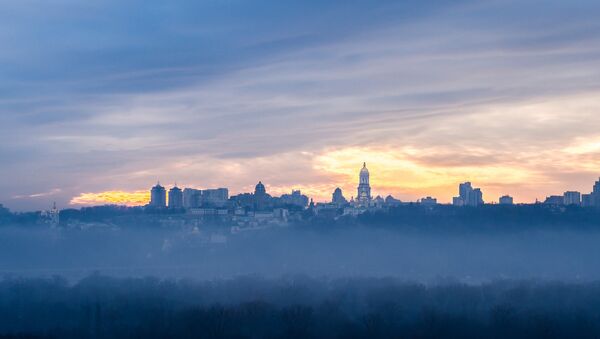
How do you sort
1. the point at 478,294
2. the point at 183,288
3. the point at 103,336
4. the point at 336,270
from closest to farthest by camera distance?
the point at 103,336 < the point at 478,294 < the point at 183,288 < the point at 336,270

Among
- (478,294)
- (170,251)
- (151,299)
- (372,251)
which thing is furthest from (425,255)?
(151,299)

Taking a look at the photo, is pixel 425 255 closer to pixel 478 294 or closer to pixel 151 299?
pixel 478 294

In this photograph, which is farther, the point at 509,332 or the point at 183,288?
the point at 183,288

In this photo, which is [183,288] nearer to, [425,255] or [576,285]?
[576,285]

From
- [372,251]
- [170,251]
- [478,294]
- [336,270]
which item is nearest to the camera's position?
[478,294]

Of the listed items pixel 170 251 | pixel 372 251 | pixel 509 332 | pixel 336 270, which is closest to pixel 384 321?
pixel 509 332

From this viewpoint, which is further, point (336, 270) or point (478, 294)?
point (336, 270)
